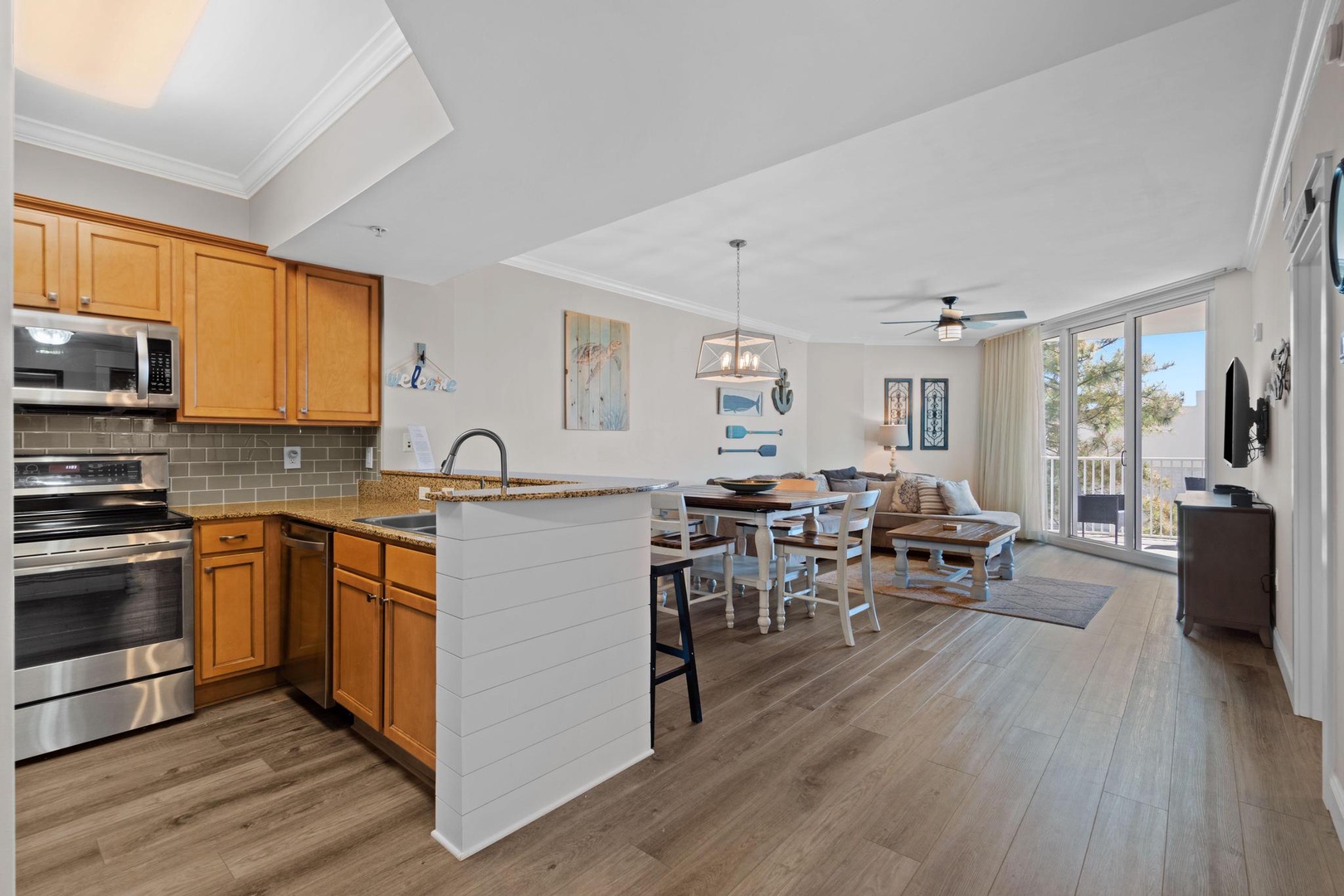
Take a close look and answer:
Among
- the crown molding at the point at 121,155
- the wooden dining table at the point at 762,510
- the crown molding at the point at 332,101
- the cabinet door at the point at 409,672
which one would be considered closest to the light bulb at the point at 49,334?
the crown molding at the point at 121,155

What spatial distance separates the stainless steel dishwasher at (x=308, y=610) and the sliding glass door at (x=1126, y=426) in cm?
657

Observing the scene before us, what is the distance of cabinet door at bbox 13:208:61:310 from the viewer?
101 inches

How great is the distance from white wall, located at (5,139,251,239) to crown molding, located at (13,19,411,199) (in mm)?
30

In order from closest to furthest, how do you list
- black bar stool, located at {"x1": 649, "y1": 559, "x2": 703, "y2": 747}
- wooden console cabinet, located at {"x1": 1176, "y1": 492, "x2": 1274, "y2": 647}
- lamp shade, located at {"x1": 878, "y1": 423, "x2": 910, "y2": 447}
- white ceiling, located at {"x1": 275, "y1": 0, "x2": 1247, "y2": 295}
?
white ceiling, located at {"x1": 275, "y1": 0, "x2": 1247, "y2": 295} → black bar stool, located at {"x1": 649, "y1": 559, "x2": 703, "y2": 747} → wooden console cabinet, located at {"x1": 1176, "y1": 492, "x2": 1274, "y2": 647} → lamp shade, located at {"x1": 878, "y1": 423, "x2": 910, "y2": 447}

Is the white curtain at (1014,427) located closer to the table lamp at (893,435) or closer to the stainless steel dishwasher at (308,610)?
the table lamp at (893,435)

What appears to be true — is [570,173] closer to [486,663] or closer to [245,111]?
[245,111]

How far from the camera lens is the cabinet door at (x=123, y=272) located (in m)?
2.70

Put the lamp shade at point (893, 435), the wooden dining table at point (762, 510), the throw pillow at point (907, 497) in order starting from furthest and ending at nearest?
the lamp shade at point (893, 435) < the throw pillow at point (907, 497) < the wooden dining table at point (762, 510)

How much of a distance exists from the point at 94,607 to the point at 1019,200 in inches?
194

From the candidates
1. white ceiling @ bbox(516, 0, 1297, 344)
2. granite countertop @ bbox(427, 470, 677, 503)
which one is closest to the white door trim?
white ceiling @ bbox(516, 0, 1297, 344)

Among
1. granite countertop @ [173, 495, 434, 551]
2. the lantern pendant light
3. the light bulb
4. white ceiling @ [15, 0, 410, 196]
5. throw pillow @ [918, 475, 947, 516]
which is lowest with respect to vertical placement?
throw pillow @ [918, 475, 947, 516]

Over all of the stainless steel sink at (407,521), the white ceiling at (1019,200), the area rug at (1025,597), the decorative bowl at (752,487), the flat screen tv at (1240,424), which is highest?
the white ceiling at (1019,200)

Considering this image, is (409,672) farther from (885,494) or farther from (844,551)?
(885,494)

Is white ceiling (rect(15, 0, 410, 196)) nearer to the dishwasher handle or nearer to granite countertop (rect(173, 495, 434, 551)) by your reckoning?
granite countertop (rect(173, 495, 434, 551))
